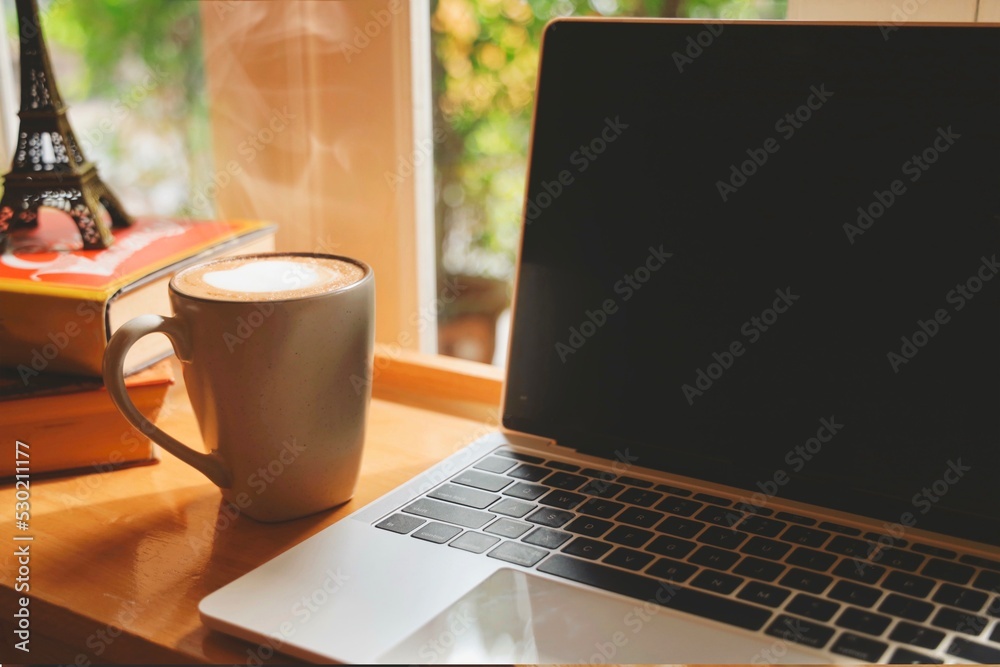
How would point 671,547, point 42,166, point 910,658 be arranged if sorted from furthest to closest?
1. point 42,166
2. point 671,547
3. point 910,658

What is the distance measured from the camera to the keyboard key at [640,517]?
1.94ft

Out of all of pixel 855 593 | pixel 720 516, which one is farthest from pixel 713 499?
pixel 855 593

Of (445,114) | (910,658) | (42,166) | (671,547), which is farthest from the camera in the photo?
(445,114)

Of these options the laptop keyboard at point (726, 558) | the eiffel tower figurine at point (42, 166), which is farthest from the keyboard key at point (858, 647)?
the eiffel tower figurine at point (42, 166)

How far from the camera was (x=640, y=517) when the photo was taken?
60 cm

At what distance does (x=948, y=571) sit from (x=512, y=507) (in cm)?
26

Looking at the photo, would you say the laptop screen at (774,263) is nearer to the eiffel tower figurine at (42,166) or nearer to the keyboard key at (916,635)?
the keyboard key at (916,635)

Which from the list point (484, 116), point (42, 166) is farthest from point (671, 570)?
point (484, 116)

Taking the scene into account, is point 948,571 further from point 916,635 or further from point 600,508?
point 600,508

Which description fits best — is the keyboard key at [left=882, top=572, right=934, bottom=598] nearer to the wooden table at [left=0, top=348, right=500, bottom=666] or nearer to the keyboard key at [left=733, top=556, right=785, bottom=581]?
the keyboard key at [left=733, top=556, right=785, bottom=581]

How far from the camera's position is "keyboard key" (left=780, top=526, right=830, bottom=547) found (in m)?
0.57

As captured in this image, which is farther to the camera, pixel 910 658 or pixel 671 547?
pixel 671 547

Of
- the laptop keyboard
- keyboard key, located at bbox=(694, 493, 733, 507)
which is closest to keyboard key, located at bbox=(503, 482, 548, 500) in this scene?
the laptop keyboard

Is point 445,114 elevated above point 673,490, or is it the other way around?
point 445,114
